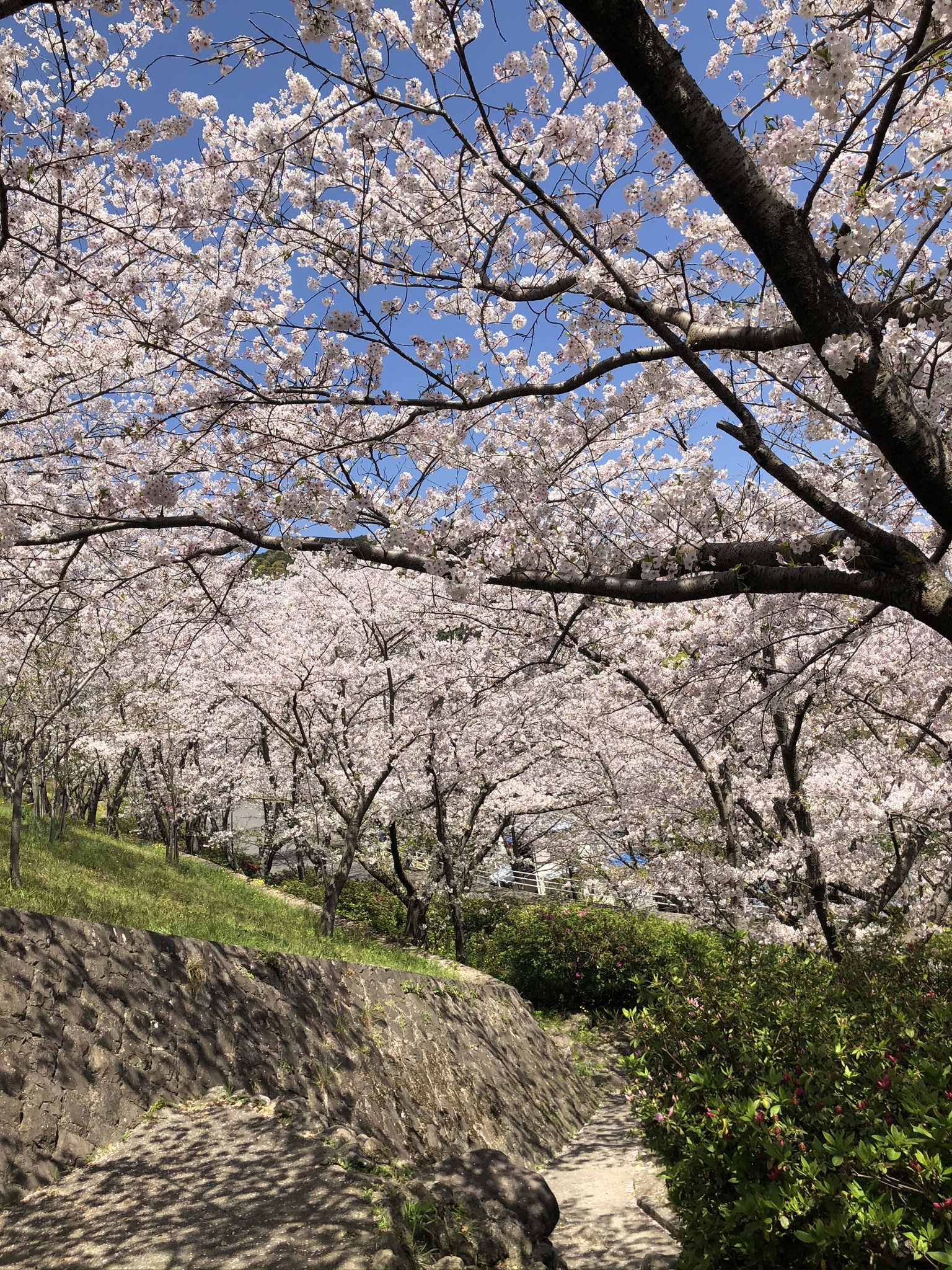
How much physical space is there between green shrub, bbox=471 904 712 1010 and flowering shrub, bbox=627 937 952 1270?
8.20m

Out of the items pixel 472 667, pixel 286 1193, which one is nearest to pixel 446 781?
pixel 472 667

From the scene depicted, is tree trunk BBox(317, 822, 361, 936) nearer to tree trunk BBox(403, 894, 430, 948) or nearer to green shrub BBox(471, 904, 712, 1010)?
tree trunk BBox(403, 894, 430, 948)

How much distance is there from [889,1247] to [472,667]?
12.1 m

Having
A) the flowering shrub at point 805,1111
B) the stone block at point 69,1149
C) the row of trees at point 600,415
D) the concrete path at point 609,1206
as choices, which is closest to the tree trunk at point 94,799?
the row of trees at point 600,415

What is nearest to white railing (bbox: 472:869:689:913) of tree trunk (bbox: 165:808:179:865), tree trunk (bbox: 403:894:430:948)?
tree trunk (bbox: 403:894:430:948)

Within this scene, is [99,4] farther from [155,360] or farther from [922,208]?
[922,208]

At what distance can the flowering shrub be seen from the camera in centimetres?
301

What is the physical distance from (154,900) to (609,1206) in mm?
7995

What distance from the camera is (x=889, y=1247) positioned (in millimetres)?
2924

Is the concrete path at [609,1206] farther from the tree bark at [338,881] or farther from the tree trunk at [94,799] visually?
the tree trunk at [94,799]

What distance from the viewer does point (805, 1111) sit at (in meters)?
3.81

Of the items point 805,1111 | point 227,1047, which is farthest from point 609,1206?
point 805,1111

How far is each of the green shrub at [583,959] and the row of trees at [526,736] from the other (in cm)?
99

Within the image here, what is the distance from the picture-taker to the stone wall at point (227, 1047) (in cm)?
542
